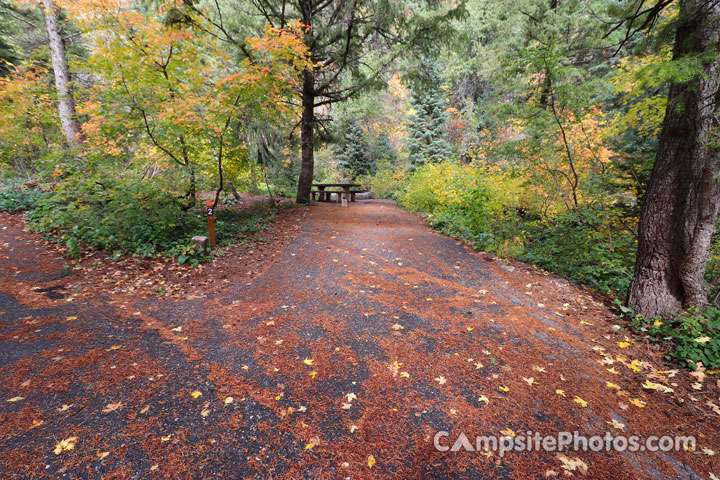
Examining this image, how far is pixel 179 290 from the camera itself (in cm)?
436

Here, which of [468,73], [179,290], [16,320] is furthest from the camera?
[468,73]

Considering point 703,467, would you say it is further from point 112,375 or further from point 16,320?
point 16,320

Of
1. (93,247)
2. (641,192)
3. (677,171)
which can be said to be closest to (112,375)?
(93,247)

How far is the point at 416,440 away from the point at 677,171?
159 inches

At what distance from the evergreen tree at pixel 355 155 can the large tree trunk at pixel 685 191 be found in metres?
15.7

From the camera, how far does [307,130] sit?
34.5ft

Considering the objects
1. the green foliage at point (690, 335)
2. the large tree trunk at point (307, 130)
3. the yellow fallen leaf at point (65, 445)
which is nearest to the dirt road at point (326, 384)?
the yellow fallen leaf at point (65, 445)

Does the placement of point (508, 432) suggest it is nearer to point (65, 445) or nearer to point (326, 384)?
point (326, 384)

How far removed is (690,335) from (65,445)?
546cm

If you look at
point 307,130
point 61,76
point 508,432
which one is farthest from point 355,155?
point 508,432

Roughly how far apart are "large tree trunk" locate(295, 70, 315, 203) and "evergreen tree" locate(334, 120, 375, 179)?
290 inches

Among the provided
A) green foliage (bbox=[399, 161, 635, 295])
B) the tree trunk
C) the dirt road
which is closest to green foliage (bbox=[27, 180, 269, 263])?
the dirt road

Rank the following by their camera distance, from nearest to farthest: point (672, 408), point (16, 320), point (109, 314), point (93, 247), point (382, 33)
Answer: point (672, 408)
point (16, 320)
point (109, 314)
point (93, 247)
point (382, 33)

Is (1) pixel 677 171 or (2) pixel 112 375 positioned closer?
(2) pixel 112 375
